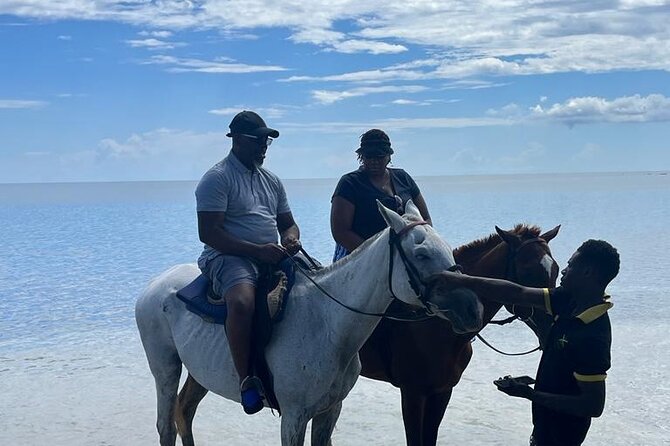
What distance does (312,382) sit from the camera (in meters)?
5.20

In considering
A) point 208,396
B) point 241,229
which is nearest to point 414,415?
point 241,229

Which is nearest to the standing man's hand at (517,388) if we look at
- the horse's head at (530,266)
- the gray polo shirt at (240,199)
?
the horse's head at (530,266)

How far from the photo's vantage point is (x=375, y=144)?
6.65m

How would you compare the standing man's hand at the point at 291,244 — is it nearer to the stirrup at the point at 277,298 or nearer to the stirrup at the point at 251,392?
the stirrup at the point at 277,298

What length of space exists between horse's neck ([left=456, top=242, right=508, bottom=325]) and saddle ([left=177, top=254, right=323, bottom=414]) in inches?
47.5

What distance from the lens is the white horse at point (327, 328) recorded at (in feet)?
15.5

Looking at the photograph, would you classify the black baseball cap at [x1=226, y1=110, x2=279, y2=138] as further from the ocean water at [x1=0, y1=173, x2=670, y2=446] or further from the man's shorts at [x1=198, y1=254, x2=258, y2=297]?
the ocean water at [x1=0, y1=173, x2=670, y2=446]

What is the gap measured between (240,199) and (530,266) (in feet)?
6.90

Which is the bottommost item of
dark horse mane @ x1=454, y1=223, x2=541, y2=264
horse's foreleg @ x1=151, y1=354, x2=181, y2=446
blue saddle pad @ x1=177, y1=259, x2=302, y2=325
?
horse's foreleg @ x1=151, y1=354, x2=181, y2=446

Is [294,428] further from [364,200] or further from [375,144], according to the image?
[375,144]

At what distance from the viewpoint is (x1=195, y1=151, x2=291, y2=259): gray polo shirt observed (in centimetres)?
565

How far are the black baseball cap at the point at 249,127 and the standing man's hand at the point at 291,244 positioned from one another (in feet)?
2.53

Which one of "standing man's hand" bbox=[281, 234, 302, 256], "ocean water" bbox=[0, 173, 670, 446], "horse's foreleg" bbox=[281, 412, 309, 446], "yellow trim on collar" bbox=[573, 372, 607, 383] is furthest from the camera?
"ocean water" bbox=[0, 173, 670, 446]

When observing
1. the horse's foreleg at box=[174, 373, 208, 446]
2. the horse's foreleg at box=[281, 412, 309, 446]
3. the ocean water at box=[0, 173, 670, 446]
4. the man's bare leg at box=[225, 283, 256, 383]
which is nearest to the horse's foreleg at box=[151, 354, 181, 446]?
the horse's foreleg at box=[174, 373, 208, 446]
